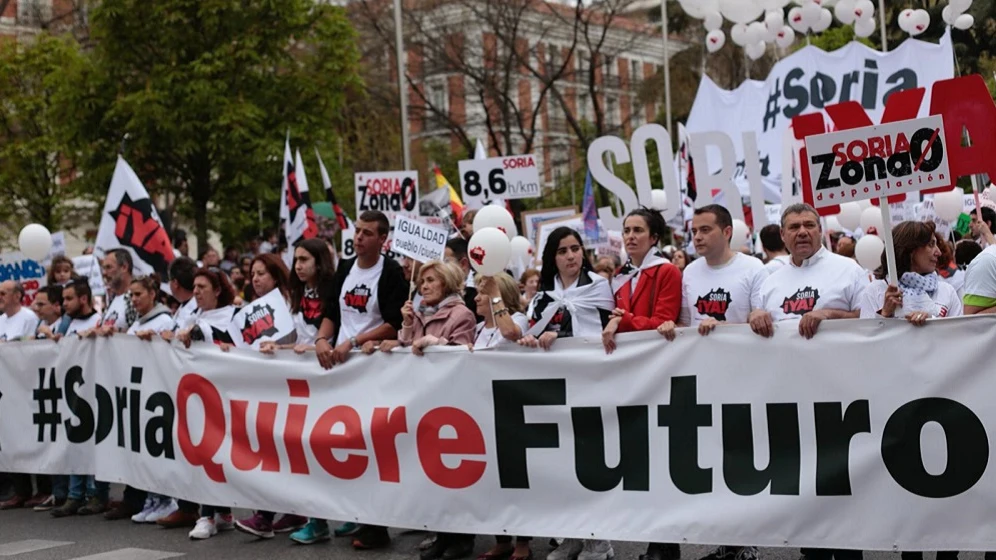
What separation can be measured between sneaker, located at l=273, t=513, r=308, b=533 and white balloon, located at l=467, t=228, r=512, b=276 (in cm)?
256

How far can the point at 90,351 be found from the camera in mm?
10250

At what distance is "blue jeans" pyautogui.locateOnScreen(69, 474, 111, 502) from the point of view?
34.3 ft

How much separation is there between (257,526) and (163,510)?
3.73 ft

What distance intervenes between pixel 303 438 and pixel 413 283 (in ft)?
3.88

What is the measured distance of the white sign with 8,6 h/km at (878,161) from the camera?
6.38 metres

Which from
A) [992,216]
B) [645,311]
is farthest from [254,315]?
[992,216]

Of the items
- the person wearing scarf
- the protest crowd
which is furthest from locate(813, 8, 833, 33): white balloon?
the person wearing scarf

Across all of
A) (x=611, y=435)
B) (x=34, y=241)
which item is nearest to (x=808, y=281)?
(x=611, y=435)

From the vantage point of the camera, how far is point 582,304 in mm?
7602

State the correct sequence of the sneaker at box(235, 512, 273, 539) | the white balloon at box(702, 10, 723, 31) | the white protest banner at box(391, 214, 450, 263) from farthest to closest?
the white balloon at box(702, 10, 723, 31) → the sneaker at box(235, 512, 273, 539) → the white protest banner at box(391, 214, 450, 263)

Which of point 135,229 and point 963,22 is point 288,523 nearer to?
point 135,229

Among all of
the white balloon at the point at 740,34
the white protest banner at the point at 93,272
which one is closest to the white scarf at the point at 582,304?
the white protest banner at the point at 93,272

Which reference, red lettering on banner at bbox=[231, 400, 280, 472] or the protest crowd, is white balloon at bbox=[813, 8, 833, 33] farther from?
red lettering on banner at bbox=[231, 400, 280, 472]

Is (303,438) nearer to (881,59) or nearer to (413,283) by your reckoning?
(413,283)
